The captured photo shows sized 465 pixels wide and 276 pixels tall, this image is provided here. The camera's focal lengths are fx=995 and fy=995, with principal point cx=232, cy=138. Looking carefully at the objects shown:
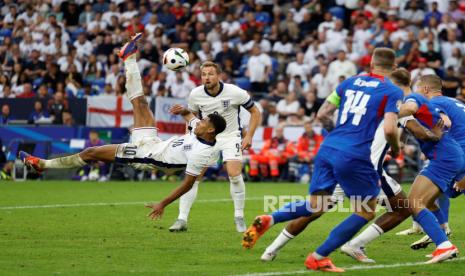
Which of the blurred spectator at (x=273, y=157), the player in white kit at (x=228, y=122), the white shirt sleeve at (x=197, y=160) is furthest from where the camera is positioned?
the blurred spectator at (x=273, y=157)

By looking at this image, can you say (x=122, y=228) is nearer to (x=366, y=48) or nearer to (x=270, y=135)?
(x=270, y=135)

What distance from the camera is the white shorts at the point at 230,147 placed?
14.6 m

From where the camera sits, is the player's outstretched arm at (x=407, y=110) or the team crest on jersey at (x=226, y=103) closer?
the player's outstretched arm at (x=407, y=110)

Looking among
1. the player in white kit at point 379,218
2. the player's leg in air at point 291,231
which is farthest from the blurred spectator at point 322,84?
the player's leg in air at point 291,231

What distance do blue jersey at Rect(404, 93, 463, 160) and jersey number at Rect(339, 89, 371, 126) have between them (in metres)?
1.44

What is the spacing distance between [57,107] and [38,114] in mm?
728

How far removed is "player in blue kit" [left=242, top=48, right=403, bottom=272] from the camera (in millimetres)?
9836

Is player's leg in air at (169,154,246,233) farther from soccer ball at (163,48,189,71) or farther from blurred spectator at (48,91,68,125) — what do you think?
blurred spectator at (48,91,68,125)

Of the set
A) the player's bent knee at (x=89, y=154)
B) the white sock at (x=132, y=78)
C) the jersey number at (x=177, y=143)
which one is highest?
the white sock at (x=132, y=78)

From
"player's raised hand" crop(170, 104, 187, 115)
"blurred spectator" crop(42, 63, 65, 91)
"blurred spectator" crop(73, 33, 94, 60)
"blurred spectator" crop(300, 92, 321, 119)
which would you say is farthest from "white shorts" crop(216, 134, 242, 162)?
"blurred spectator" crop(73, 33, 94, 60)

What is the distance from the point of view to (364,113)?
9914 mm

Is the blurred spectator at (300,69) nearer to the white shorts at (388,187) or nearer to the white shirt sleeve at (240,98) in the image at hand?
the white shirt sleeve at (240,98)

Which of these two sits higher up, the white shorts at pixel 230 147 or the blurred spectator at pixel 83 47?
the white shorts at pixel 230 147

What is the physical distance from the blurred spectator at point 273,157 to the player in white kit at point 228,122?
12139 mm
